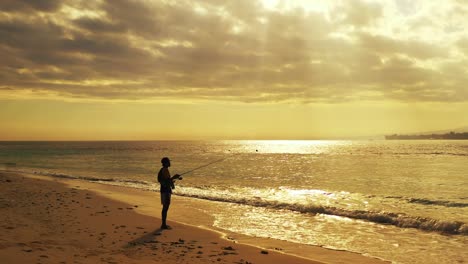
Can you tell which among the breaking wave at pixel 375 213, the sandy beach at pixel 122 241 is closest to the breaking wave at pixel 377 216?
the breaking wave at pixel 375 213

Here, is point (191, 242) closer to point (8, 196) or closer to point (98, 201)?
point (98, 201)

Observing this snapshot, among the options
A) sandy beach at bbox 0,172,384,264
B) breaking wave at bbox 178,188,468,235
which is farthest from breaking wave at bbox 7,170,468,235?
sandy beach at bbox 0,172,384,264

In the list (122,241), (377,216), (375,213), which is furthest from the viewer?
(375,213)

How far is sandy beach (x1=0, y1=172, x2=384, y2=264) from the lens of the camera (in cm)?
900

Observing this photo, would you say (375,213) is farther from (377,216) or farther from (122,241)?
(122,241)

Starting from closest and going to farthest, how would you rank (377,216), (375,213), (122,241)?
(122,241) < (377,216) < (375,213)

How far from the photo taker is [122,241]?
429 inches

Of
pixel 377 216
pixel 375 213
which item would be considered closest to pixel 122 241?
pixel 377 216

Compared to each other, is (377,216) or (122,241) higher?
(122,241)

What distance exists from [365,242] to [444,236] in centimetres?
377

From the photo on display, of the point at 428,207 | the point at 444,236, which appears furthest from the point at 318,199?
the point at 444,236

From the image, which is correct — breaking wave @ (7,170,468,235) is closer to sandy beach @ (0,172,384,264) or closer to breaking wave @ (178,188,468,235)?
breaking wave @ (178,188,468,235)

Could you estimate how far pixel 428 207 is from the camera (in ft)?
68.8

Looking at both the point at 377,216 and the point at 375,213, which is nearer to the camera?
the point at 377,216
